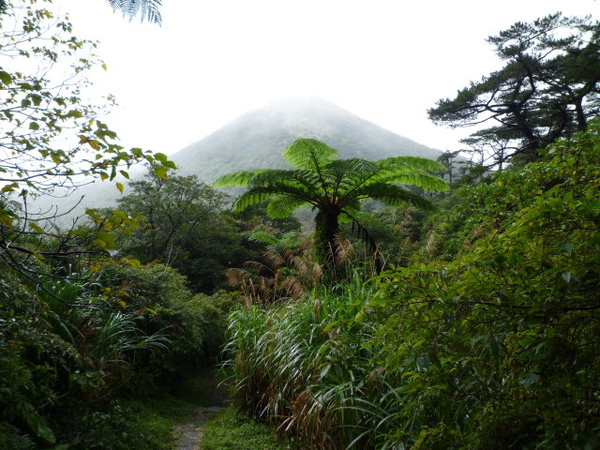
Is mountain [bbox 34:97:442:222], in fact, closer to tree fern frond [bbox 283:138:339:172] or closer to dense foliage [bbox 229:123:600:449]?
tree fern frond [bbox 283:138:339:172]

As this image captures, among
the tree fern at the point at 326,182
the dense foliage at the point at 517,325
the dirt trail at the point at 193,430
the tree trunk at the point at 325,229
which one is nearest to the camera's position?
the dense foliage at the point at 517,325

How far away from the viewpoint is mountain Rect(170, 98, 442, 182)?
148ft

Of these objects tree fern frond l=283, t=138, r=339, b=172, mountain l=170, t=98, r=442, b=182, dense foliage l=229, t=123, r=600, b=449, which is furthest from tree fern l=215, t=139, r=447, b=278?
mountain l=170, t=98, r=442, b=182

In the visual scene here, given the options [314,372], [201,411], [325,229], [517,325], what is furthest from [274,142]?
[517,325]

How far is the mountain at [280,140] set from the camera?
1774 inches

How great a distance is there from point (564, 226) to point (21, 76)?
9.28ft

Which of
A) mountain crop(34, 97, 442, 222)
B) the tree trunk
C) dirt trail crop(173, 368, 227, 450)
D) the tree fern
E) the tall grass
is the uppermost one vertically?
mountain crop(34, 97, 442, 222)

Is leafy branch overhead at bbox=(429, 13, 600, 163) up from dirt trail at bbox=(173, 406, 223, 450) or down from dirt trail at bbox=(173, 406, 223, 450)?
up

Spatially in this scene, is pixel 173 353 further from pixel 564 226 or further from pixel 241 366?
pixel 564 226

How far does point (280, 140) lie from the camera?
53.2 metres

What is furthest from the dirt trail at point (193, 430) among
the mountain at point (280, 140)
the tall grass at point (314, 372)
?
the mountain at point (280, 140)

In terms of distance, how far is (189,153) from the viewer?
54.2 meters

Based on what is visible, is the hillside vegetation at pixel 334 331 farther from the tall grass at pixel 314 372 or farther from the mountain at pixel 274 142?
the mountain at pixel 274 142

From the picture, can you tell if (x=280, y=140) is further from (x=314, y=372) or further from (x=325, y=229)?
(x=314, y=372)
